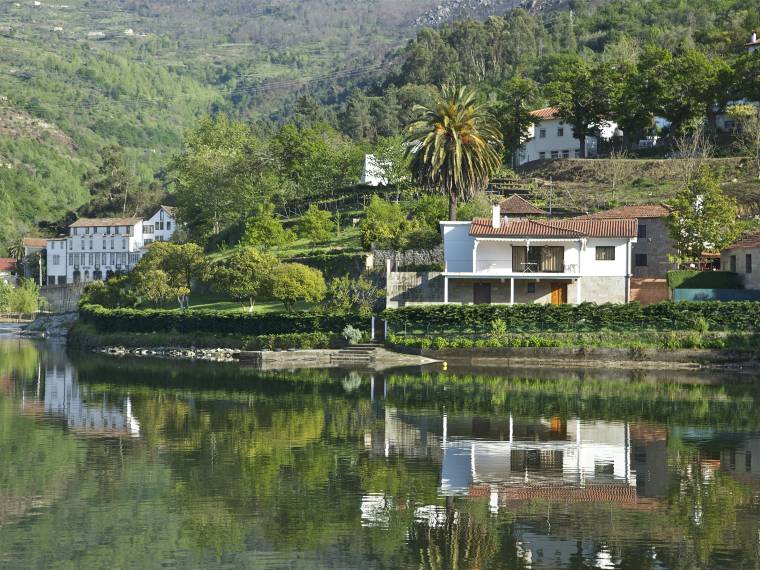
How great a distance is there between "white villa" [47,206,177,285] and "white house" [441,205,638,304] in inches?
2602

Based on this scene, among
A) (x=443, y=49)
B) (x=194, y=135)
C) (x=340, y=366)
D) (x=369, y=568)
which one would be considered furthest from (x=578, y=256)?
(x=443, y=49)

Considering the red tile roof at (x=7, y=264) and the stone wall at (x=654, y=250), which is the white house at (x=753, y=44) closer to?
the stone wall at (x=654, y=250)

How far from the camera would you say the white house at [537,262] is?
68750mm

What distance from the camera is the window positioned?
69438mm

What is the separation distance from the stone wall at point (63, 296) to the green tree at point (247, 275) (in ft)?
137

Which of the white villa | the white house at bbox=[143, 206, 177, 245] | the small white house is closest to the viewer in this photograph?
the small white house

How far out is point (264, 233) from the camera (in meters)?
88.5

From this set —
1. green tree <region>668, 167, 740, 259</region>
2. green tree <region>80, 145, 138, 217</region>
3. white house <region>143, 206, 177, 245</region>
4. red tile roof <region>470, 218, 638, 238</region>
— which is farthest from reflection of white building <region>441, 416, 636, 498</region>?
green tree <region>80, 145, 138, 217</region>

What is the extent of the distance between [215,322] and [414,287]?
12.3 metres

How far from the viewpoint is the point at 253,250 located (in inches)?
2926

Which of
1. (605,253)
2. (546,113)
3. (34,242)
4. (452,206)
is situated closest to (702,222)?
(605,253)

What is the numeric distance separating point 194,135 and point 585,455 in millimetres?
101522

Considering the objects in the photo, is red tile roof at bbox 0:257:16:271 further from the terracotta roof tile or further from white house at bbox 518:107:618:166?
white house at bbox 518:107:618:166

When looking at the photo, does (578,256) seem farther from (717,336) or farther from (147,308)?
(147,308)
